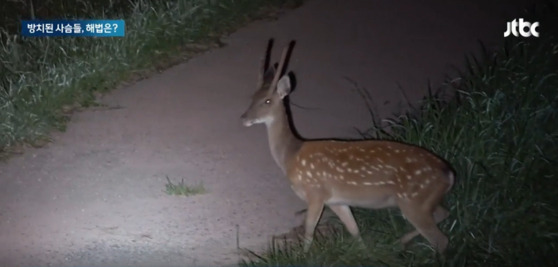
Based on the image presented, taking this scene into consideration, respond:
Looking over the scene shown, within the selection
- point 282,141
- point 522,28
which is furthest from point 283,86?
point 522,28

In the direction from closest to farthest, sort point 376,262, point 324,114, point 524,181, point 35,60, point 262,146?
point 376,262, point 524,181, point 262,146, point 324,114, point 35,60

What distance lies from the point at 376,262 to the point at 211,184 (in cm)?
220

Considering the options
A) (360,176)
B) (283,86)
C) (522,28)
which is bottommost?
(522,28)

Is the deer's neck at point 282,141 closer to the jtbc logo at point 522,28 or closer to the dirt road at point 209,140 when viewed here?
the dirt road at point 209,140

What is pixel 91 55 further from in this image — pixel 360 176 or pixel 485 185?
pixel 485 185

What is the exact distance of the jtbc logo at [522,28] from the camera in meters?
11.9

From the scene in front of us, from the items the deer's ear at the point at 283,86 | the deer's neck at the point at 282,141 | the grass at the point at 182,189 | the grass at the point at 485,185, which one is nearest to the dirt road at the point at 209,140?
the grass at the point at 182,189

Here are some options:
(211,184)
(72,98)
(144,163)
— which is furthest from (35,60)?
(211,184)

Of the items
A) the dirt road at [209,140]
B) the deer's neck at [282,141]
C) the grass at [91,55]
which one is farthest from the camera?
the grass at [91,55]

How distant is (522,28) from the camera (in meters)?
12.4

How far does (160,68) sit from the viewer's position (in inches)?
463

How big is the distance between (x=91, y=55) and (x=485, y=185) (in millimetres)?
5639

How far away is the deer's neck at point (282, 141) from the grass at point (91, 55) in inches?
115

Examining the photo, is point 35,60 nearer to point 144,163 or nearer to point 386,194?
point 144,163
